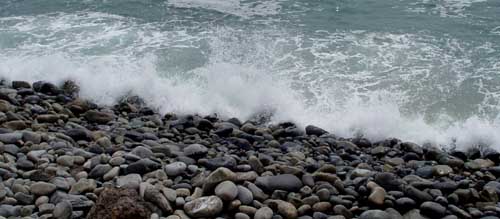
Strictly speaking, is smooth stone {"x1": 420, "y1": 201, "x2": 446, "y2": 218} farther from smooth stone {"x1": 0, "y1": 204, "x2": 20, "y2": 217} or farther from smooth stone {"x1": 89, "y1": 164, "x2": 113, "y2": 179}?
smooth stone {"x1": 0, "y1": 204, "x2": 20, "y2": 217}

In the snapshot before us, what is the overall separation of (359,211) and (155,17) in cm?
864

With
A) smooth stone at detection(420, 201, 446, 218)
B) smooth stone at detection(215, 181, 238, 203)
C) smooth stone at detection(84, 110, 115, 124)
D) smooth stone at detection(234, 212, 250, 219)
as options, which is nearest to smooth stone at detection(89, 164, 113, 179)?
smooth stone at detection(215, 181, 238, 203)

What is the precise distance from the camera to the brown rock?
14.6 ft

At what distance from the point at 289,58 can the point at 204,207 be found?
18.8 ft

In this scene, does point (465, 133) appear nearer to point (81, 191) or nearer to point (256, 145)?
point (256, 145)

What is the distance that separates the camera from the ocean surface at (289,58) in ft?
27.7

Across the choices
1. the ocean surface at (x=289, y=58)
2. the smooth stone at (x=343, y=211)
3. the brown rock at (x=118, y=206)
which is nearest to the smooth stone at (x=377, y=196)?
the smooth stone at (x=343, y=211)

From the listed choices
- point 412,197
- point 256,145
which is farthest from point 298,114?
point 412,197

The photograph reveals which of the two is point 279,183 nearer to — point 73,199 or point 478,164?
point 73,199

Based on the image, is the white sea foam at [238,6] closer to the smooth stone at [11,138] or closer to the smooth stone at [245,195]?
the smooth stone at [11,138]

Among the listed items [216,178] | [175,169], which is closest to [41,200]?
[175,169]

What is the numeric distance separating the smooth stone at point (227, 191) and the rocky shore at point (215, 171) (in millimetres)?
11

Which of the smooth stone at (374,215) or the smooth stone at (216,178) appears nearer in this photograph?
the smooth stone at (374,215)

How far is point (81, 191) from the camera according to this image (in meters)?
5.05
